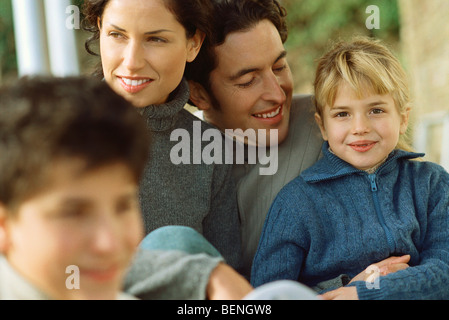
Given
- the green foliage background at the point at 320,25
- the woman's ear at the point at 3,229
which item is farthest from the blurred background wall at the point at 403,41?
the woman's ear at the point at 3,229

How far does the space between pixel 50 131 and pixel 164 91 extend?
100cm

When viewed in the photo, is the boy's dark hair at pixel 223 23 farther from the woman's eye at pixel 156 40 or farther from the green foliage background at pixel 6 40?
the green foliage background at pixel 6 40

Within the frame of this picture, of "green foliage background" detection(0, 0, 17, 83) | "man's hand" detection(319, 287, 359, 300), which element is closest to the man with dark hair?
"man's hand" detection(319, 287, 359, 300)

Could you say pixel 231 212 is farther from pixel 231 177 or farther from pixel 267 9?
pixel 267 9

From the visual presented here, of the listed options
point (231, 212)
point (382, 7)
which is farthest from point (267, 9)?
point (382, 7)

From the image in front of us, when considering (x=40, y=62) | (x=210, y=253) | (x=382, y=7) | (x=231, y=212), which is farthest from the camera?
(x=382, y=7)

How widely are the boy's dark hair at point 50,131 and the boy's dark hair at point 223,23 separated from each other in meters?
1.19

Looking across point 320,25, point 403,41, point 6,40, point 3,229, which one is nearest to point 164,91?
point 3,229

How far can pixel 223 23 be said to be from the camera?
6.90 ft

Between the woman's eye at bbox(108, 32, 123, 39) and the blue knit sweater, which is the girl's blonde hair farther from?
the woman's eye at bbox(108, 32, 123, 39)

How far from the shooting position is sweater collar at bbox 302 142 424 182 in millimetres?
1813

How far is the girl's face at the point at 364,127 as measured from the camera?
180cm
